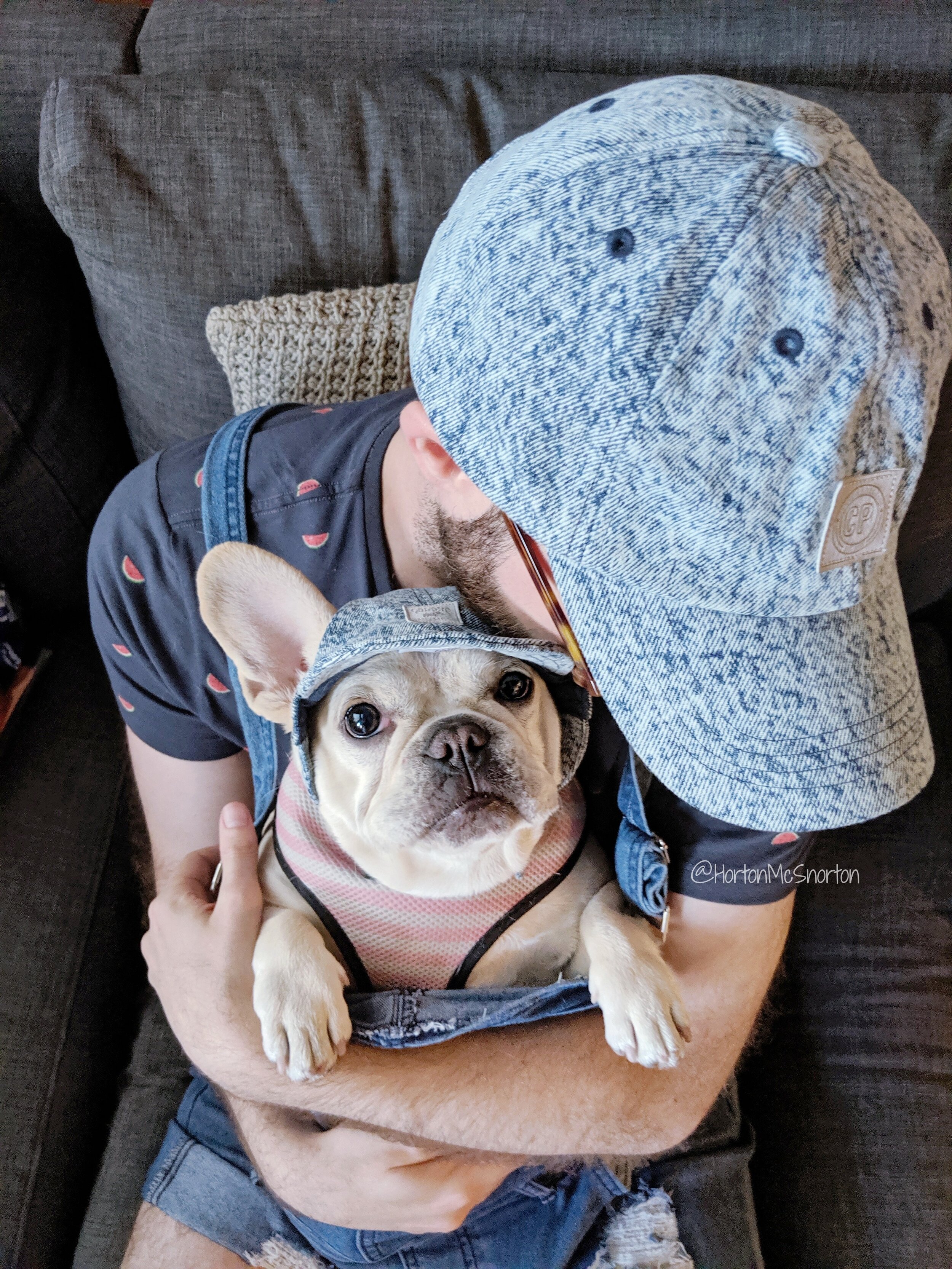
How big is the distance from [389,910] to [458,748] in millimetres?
220

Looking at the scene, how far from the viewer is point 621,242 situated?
577 millimetres

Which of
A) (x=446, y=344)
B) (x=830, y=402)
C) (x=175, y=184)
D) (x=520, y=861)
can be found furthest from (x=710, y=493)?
(x=175, y=184)

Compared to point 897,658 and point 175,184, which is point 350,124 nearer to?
point 175,184

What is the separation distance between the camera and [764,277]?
22.3 inches

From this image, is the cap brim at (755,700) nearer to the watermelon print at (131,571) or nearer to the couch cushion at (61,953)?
the watermelon print at (131,571)

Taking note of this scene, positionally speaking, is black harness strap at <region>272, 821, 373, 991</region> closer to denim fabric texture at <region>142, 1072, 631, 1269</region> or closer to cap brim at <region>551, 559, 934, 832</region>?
denim fabric texture at <region>142, 1072, 631, 1269</region>

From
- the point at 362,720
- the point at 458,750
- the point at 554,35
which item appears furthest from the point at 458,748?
the point at 554,35

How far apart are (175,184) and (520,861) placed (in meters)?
0.96

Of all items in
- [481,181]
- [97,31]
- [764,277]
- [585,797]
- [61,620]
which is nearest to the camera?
[764,277]

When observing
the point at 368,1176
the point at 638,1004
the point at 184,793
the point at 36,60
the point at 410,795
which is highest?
the point at 36,60

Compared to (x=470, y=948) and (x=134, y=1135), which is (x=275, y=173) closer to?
(x=470, y=948)

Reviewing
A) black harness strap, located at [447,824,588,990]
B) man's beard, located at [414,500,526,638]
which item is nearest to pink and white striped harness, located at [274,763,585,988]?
black harness strap, located at [447,824,588,990]

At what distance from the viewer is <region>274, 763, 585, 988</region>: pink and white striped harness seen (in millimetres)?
927

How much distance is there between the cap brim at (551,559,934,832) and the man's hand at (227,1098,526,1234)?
0.54 metres
